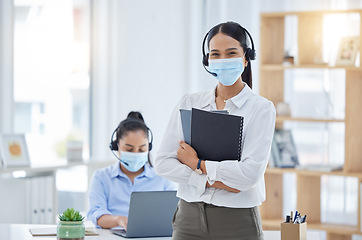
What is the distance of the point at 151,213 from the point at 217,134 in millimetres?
692

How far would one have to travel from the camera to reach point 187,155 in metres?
2.04

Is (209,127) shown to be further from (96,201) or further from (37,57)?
(37,57)

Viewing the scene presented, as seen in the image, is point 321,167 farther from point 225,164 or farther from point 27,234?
point 225,164

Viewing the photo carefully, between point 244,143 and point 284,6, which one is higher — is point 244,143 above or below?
below

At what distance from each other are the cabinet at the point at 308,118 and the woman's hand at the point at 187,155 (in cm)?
224

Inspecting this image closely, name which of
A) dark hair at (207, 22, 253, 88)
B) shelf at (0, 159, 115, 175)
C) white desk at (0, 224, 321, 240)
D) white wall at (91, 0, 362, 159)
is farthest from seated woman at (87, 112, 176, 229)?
white wall at (91, 0, 362, 159)

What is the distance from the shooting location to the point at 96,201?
3002 millimetres

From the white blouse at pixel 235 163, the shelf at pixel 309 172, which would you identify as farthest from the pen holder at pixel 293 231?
the shelf at pixel 309 172

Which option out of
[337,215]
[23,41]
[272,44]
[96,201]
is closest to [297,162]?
[337,215]

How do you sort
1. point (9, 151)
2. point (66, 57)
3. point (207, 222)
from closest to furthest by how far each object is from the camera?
point (207, 222) < point (9, 151) < point (66, 57)

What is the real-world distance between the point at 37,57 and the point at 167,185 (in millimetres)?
1813

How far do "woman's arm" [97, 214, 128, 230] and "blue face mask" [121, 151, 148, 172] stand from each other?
317 millimetres

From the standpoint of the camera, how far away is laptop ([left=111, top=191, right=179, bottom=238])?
245cm

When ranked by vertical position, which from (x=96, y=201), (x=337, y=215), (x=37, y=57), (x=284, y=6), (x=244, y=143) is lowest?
(x=337, y=215)
